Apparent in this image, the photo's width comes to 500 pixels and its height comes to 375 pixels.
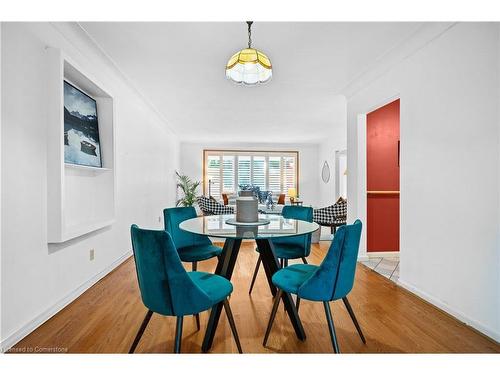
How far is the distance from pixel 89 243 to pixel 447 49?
11.6 feet

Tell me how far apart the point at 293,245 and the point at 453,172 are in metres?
1.40

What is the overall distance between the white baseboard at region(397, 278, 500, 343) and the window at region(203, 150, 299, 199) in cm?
659

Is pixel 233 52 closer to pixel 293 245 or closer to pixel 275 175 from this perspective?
pixel 293 245

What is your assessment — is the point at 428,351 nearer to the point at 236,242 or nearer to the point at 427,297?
the point at 427,297

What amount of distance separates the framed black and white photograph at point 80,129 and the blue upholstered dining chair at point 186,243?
100 centimetres

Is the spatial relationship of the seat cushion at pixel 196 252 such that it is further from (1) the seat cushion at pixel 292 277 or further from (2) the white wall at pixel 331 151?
(2) the white wall at pixel 331 151

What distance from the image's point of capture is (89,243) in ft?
9.11

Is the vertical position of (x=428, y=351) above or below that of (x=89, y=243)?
below

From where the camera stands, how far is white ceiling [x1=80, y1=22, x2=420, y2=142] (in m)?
2.40

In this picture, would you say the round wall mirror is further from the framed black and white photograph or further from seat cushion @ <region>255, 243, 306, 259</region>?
the framed black and white photograph

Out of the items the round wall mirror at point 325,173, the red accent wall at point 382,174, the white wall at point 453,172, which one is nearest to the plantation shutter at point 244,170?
the round wall mirror at point 325,173

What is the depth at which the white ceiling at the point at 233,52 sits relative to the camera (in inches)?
94.6

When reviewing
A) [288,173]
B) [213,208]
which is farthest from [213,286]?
[288,173]

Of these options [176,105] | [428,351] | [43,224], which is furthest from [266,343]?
[176,105]
